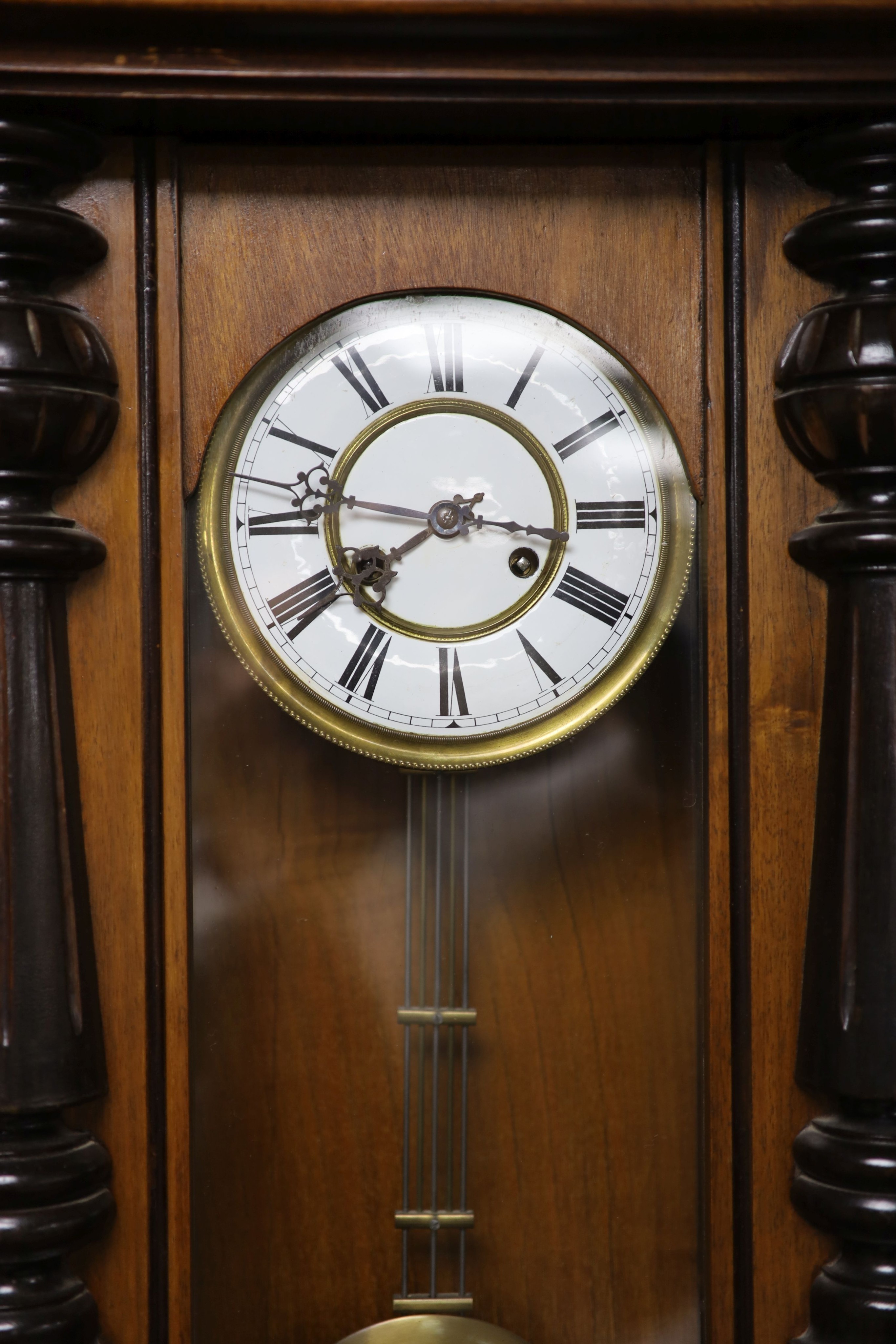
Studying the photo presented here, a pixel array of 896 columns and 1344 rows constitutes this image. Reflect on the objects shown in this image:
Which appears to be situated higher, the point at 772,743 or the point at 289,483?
the point at 289,483

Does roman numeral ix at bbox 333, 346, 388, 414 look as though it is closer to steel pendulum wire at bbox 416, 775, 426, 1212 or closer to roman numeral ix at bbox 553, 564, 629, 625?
roman numeral ix at bbox 553, 564, 629, 625

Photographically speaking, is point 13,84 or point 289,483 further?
point 289,483

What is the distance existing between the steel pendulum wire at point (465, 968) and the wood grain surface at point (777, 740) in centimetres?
28

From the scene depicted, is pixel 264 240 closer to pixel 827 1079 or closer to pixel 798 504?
pixel 798 504

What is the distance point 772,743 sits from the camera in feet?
4.09

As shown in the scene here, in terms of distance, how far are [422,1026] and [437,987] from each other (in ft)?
0.14

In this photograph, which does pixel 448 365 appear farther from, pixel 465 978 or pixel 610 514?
pixel 465 978

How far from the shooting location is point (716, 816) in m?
1.25

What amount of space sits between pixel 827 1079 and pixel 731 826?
0.81 ft

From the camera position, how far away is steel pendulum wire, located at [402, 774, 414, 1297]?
1284mm

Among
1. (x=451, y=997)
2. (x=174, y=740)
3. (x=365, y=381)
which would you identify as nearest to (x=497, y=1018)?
(x=451, y=997)

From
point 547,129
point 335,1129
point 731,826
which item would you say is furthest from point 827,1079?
point 547,129

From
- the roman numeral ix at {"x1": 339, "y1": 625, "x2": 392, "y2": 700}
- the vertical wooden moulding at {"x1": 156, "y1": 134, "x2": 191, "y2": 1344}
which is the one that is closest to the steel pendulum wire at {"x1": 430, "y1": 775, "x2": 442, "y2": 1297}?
the roman numeral ix at {"x1": 339, "y1": 625, "x2": 392, "y2": 700}

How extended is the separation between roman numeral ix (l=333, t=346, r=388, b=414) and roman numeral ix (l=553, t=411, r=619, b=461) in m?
0.18
